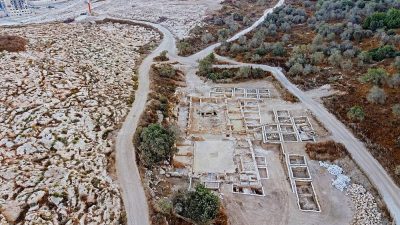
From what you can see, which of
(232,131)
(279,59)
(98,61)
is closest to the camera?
(232,131)

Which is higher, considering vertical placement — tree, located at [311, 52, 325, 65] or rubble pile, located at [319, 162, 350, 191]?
tree, located at [311, 52, 325, 65]

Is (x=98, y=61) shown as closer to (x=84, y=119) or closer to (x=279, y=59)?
(x=84, y=119)

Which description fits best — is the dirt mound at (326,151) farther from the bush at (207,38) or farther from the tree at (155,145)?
the bush at (207,38)

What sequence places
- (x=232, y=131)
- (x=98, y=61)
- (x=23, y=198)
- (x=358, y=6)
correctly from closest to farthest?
(x=23, y=198), (x=232, y=131), (x=98, y=61), (x=358, y=6)

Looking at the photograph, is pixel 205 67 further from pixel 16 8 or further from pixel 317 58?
pixel 16 8

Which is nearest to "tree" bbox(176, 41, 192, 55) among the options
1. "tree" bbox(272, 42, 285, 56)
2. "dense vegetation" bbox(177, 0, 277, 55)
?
"dense vegetation" bbox(177, 0, 277, 55)

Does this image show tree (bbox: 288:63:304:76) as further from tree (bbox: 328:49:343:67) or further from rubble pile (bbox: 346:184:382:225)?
rubble pile (bbox: 346:184:382:225)

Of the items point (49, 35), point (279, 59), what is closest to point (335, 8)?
point (279, 59)

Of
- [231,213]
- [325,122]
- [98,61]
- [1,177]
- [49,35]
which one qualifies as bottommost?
[231,213]

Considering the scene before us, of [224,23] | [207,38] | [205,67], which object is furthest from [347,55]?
[224,23]
